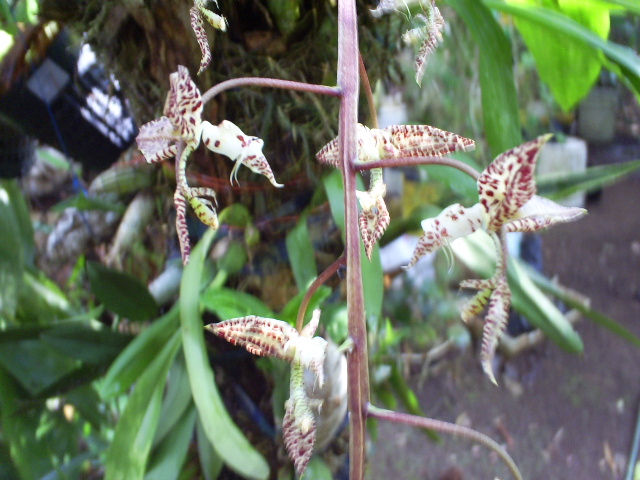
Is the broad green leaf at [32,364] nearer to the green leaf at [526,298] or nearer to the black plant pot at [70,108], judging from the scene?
the black plant pot at [70,108]

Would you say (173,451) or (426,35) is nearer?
(426,35)

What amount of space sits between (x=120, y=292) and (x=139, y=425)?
0.15m

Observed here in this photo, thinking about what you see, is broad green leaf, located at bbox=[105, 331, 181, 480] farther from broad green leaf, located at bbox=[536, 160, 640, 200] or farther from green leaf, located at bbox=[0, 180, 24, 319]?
broad green leaf, located at bbox=[536, 160, 640, 200]

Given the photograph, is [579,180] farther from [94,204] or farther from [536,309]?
[94,204]

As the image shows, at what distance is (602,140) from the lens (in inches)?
81.1

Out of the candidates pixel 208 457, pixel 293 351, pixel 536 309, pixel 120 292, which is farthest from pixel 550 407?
pixel 293 351

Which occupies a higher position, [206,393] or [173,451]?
[206,393]

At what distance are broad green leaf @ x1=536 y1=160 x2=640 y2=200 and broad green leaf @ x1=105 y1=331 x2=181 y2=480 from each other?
0.45 metres

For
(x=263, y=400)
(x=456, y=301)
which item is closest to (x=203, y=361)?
(x=263, y=400)

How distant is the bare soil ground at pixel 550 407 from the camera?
1058 millimetres

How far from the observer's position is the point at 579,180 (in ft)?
1.91

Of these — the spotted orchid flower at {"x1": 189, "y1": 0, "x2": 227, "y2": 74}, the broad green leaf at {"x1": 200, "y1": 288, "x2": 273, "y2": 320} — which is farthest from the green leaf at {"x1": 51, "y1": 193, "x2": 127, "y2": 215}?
the spotted orchid flower at {"x1": 189, "y1": 0, "x2": 227, "y2": 74}

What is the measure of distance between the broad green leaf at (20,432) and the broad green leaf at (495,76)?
0.63 m

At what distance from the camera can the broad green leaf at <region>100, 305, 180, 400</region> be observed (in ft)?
1.66
